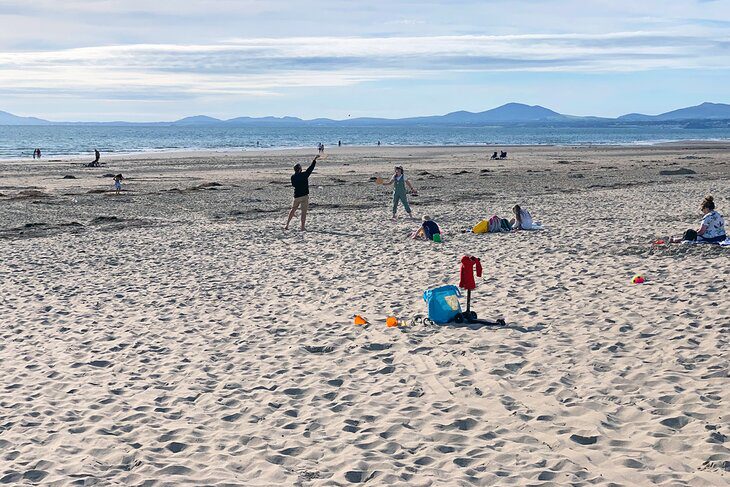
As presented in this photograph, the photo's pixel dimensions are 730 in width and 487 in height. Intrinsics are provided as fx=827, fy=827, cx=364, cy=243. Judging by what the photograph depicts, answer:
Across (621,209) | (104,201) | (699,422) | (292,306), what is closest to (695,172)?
(621,209)

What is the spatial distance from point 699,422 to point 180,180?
102 ft

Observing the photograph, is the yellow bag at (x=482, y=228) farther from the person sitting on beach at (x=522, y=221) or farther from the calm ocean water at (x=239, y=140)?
the calm ocean water at (x=239, y=140)

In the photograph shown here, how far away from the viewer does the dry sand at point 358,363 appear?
5523 millimetres

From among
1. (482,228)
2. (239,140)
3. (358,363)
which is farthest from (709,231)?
(239,140)

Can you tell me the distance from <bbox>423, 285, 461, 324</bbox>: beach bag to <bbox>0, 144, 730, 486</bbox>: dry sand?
0.17 metres

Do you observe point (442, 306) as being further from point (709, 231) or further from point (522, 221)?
point (522, 221)

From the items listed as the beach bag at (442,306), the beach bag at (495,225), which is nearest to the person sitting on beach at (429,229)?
the beach bag at (495,225)

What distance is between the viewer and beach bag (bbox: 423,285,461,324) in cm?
912

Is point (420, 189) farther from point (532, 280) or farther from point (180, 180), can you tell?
point (532, 280)

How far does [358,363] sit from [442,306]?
1.62 metres

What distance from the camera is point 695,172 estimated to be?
118ft

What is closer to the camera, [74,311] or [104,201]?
[74,311]

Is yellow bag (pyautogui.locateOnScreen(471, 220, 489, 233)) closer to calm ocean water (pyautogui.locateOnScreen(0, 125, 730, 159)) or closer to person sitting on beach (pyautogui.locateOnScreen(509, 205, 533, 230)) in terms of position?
person sitting on beach (pyautogui.locateOnScreen(509, 205, 533, 230))

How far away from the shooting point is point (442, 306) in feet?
29.9
